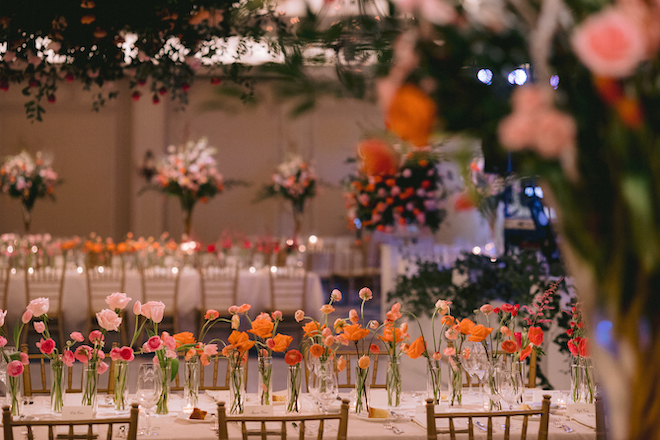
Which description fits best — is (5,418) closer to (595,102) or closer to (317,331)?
(317,331)

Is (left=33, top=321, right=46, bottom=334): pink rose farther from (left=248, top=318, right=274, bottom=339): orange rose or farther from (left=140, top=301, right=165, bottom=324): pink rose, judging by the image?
(left=248, top=318, right=274, bottom=339): orange rose

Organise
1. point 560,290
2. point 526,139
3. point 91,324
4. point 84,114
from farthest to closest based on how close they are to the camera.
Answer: point 84,114 → point 91,324 → point 560,290 → point 526,139

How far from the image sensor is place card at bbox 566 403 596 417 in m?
2.02

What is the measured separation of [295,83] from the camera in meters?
0.52

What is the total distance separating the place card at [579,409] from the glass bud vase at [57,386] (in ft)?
5.13

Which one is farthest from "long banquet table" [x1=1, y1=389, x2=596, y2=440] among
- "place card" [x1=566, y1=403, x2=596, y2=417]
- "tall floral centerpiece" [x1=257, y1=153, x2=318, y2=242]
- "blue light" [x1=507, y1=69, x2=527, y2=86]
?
"tall floral centerpiece" [x1=257, y1=153, x2=318, y2=242]

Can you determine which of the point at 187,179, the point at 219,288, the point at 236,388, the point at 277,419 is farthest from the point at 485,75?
the point at 187,179

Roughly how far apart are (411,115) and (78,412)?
1.76 metres

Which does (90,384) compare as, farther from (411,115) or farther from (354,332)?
(411,115)

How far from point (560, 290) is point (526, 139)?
9.31ft

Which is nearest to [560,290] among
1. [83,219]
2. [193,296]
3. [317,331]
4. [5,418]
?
[317,331]

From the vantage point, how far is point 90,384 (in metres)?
1.95

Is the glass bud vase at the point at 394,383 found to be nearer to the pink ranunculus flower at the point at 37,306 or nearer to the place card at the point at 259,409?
the place card at the point at 259,409

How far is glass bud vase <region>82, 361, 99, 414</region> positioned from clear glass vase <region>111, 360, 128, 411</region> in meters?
0.06
